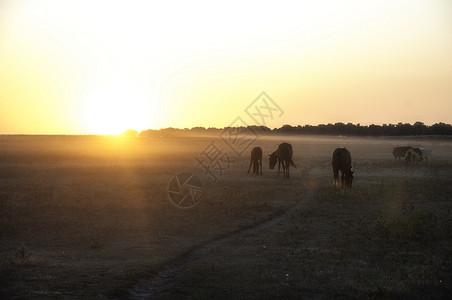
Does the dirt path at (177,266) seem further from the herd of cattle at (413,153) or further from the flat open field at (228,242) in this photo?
the herd of cattle at (413,153)

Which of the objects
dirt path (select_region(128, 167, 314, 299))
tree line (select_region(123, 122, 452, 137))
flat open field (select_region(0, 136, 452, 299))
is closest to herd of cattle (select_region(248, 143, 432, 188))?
flat open field (select_region(0, 136, 452, 299))

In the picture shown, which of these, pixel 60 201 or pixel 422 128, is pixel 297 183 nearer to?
pixel 60 201

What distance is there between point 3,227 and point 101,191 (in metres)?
8.75

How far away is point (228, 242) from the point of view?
1575 centimetres

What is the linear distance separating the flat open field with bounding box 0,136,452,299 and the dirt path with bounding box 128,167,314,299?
4 centimetres

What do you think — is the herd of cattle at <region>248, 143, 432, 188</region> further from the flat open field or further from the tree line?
the tree line

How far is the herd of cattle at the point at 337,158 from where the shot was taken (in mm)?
27719

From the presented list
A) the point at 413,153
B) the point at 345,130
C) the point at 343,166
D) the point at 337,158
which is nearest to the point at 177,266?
the point at 343,166

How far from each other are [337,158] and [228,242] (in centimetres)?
1409

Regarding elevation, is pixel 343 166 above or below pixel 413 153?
above

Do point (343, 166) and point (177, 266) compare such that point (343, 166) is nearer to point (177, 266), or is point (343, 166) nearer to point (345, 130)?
point (177, 266)

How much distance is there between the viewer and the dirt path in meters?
11.1

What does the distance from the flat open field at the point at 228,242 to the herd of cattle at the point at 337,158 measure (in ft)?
4.13

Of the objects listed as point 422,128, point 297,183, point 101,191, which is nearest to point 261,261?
point 101,191
